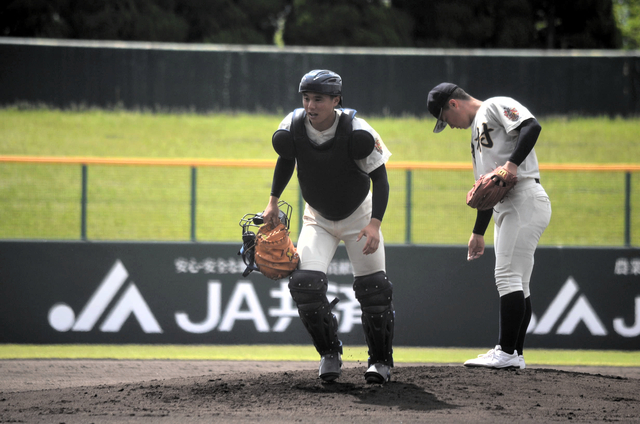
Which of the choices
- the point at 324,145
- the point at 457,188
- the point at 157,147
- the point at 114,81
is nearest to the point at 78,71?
the point at 114,81

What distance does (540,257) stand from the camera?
7594mm

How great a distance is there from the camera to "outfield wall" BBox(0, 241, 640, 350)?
7477 millimetres

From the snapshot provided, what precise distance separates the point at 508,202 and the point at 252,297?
123 inches

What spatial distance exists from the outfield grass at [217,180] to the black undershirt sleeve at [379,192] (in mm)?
3507

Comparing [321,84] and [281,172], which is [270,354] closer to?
[281,172]

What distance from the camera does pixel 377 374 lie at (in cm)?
493

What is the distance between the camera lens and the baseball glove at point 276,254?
489 cm

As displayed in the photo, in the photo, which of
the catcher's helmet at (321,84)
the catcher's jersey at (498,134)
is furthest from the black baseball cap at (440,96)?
the catcher's helmet at (321,84)

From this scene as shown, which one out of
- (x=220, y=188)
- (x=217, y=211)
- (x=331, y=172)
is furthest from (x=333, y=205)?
(x=220, y=188)

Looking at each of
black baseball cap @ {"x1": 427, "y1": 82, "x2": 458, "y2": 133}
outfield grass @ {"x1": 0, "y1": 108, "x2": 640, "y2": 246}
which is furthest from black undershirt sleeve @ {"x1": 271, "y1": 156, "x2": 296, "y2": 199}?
outfield grass @ {"x1": 0, "y1": 108, "x2": 640, "y2": 246}

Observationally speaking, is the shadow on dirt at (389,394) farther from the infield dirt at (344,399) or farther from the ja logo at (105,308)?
the ja logo at (105,308)

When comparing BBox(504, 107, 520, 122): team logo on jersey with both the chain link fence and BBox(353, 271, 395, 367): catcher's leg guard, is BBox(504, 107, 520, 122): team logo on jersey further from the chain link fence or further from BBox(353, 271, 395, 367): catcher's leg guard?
the chain link fence

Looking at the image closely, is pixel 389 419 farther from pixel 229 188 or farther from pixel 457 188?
pixel 229 188

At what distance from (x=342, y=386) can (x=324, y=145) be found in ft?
5.01
